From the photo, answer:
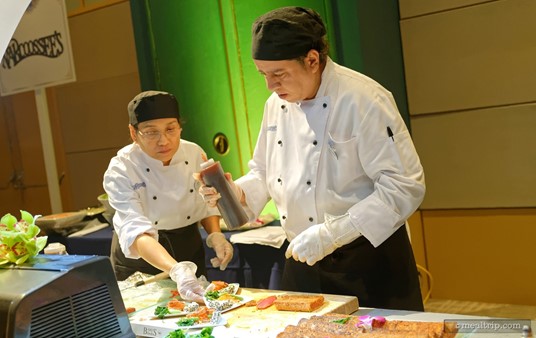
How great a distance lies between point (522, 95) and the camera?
418cm

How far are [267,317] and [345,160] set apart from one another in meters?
0.60

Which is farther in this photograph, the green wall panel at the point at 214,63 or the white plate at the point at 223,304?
the green wall panel at the point at 214,63

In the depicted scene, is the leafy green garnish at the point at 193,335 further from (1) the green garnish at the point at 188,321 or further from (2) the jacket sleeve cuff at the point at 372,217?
(2) the jacket sleeve cuff at the point at 372,217

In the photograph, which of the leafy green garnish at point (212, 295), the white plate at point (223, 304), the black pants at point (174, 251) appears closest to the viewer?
the white plate at point (223, 304)

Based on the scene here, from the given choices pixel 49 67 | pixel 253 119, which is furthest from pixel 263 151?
pixel 49 67

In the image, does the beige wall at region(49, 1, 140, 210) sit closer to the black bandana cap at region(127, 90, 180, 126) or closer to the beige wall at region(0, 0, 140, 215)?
the beige wall at region(0, 0, 140, 215)

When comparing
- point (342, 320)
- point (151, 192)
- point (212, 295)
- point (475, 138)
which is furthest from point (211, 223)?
point (475, 138)

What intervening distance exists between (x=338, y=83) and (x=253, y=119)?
2377mm

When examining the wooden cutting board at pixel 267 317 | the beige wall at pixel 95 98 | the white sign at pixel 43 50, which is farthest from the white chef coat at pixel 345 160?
the beige wall at pixel 95 98

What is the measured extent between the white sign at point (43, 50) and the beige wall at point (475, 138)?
2.33m

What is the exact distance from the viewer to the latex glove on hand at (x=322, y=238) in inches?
84.7

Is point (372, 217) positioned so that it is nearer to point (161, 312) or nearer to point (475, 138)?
point (161, 312)

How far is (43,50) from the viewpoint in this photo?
4.80m

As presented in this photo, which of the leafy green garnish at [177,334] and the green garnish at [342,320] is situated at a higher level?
the green garnish at [342,320]
